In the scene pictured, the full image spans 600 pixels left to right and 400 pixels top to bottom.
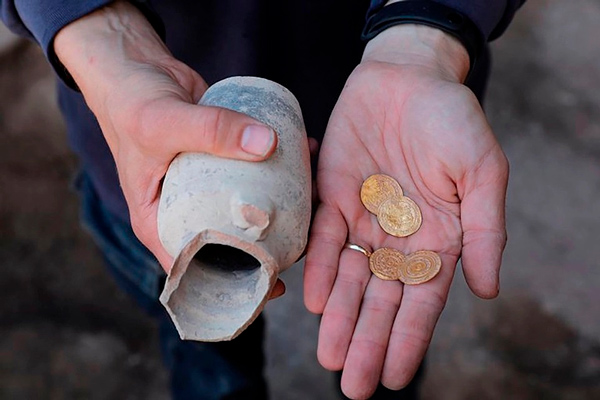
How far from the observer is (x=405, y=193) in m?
1.47

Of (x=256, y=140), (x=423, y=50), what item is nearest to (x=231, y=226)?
(x=256, y=140)

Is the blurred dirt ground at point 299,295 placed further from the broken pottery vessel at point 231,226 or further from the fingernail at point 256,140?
the fingernail at point 256,140

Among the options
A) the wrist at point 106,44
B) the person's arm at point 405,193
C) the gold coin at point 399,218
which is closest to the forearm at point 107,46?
the wrist at point 106,44

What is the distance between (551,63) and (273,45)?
241cm

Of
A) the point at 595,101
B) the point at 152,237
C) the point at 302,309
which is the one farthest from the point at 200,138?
the point at 595,101

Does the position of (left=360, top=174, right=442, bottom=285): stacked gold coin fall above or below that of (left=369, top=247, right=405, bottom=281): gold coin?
above

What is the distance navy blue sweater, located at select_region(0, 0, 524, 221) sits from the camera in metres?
1.44

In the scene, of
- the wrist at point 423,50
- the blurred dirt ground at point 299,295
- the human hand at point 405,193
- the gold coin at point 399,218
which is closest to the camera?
the human hand at point 405,193

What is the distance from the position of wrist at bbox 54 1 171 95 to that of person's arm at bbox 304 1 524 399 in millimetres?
400

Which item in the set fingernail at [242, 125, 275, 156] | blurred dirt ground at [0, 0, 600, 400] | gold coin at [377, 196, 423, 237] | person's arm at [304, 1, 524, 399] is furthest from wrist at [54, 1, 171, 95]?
blurred dirt ground at [0, 0, 600, 400]

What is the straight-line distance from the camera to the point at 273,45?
1.56 metres

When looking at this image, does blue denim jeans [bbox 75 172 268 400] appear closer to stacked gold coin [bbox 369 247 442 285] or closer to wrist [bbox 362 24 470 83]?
stacked gold coin [bbox 369 247 442 285]

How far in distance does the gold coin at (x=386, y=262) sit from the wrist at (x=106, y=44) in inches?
21.5

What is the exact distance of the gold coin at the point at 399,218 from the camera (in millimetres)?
1416
